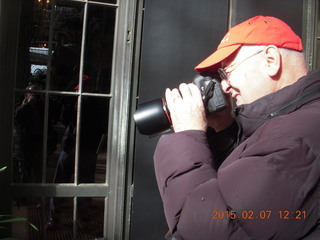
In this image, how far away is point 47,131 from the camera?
2.33 meters

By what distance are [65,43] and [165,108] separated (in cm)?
139

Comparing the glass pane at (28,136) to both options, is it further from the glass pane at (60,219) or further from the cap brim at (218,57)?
the cap brim at (218,57)

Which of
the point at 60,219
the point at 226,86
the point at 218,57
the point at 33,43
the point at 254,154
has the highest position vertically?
the point at 33,43

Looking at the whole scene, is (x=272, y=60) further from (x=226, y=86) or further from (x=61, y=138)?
(x=61, y=138)

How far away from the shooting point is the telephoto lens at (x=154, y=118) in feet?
4.12

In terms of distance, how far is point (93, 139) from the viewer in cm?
242

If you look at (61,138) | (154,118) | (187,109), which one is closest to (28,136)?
(61,138)


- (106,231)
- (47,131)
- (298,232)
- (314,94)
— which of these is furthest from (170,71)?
(298,232)

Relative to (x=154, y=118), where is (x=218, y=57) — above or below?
above

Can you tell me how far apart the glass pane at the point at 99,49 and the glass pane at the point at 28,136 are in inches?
14.4

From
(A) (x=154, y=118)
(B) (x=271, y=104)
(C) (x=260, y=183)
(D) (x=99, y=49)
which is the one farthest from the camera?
(D) (x=99, y=49)

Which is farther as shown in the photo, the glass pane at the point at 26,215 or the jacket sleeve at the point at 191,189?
the glass pane at the point at 26,215

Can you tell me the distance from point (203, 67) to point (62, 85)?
134 cm
